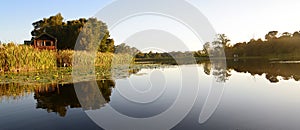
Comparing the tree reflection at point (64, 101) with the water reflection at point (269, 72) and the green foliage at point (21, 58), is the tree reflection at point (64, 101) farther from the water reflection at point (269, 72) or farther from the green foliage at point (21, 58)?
the green foliage at point (21, 58)

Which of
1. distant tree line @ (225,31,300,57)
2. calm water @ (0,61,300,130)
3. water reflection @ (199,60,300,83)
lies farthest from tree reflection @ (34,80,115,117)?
distant tree line @ (225,31,300,57)

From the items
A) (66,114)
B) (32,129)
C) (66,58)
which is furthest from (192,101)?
(66,58)

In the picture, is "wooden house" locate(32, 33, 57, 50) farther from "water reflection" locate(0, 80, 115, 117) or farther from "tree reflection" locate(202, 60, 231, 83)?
"water reflection" locate(0, 80, 115, 117)

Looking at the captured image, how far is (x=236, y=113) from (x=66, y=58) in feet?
88.7

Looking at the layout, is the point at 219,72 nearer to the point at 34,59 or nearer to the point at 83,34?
the point at 34,59

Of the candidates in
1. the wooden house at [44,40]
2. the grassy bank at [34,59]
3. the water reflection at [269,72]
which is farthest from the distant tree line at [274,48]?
the wooden house at [44,40]

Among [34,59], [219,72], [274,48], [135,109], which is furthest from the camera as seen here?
[274,48]

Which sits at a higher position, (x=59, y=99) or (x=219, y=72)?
(x=219, y=72)

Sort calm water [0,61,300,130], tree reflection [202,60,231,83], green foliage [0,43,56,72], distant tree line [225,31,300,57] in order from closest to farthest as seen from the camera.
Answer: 1. calm water [0,61,300,130]
2. tree reflection [202,60,231,83]
3. green foliage [0,43,56,72]
4. distant tree line [225,31,300,57]

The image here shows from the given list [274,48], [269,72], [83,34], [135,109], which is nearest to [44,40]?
[83,34]

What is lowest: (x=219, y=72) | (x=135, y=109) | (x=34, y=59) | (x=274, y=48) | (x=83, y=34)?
(x=135, y=109)

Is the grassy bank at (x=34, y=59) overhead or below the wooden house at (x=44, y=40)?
below

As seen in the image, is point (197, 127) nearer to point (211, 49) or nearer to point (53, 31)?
point (53, 31)

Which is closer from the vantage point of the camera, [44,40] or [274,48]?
[44,40]
